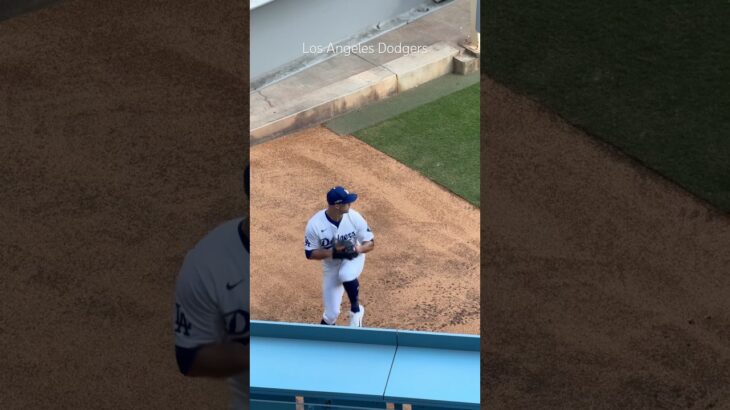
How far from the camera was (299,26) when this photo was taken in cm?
1062

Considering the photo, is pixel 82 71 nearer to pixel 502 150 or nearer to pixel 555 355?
pixel 502 150

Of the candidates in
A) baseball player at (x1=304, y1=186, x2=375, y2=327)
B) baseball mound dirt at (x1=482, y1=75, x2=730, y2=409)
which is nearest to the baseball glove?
baseball player at (x1=304, y1=186, x2=375, y2=327)

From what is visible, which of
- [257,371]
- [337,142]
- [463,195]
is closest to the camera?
[257,371]

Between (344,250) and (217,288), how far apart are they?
3.69 metres

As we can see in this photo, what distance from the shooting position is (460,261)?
8711 mm

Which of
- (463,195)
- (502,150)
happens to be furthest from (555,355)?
(463,195)

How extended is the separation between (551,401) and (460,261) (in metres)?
4.88

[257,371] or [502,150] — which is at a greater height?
[502,150]

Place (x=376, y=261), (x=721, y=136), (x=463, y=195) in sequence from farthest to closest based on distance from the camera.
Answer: (x=463, y=195) < (x=376, y=261) < (x=721, y=136)

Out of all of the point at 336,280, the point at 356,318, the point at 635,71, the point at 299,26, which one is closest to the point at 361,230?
the point at 336,280

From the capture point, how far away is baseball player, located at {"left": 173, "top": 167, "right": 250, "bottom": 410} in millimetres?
3824

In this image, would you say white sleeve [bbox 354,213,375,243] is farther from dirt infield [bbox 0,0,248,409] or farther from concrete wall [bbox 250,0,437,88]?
dirt infield [bbox 0,0,248,409]

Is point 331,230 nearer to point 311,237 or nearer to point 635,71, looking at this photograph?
point 311,237

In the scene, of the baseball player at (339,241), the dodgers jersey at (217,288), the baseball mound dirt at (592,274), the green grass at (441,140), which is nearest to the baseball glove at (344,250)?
the baseball player at (339,241)
